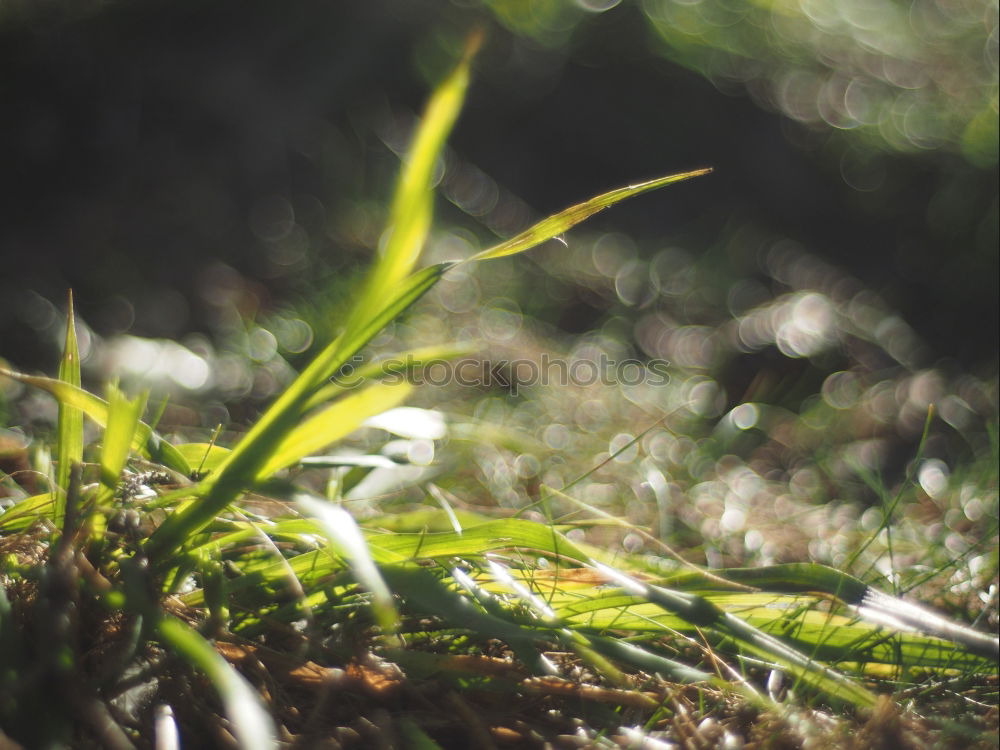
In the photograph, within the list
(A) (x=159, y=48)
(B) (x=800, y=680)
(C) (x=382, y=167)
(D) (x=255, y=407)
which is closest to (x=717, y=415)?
(D) (x=255, y=407)

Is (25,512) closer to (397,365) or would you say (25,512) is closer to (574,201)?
(397,365)

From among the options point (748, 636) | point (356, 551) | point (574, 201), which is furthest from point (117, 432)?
point (574, 201)

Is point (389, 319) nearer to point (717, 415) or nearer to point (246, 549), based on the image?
point (246, 549)

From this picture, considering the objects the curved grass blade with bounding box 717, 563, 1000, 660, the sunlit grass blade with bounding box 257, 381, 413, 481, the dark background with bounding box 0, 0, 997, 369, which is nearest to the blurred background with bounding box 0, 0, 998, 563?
the dark background with bounding box 0, 0, 997, 369

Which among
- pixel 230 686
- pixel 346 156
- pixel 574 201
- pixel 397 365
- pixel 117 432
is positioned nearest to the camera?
pixel 230 686

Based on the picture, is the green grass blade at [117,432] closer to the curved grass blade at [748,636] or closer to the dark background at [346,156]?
the curved grass blade at [748,636]
